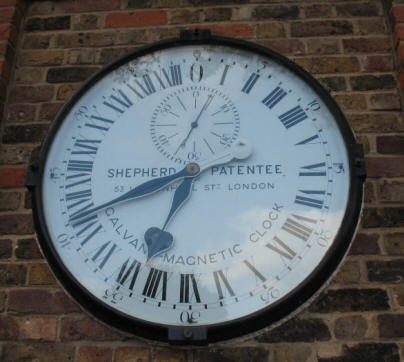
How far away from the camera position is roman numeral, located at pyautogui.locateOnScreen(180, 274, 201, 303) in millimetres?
2314

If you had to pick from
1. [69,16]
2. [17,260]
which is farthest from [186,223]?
[69,16]

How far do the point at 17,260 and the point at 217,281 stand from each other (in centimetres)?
89

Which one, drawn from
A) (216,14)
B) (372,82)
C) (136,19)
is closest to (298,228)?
(372,82)

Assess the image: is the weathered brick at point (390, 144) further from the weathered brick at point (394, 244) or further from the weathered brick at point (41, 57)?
the weathered brick at point (41, 57)

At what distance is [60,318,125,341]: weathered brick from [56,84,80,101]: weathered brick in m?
1.13

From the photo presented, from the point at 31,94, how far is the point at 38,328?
1202 mm

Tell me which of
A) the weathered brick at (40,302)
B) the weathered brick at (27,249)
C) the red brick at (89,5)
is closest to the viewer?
the weathered brick at (40,302)

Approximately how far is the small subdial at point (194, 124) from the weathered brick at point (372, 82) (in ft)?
2.00

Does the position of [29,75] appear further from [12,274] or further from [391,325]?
[391,325]

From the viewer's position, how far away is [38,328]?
2.38 m

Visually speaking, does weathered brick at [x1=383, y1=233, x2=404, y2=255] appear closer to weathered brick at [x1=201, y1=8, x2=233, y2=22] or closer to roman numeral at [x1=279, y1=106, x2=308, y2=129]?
roman numeral at [x1=279, y1=106, x2=308, y2=129]

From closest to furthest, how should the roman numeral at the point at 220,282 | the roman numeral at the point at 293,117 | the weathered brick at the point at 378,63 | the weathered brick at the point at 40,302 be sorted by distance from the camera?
the roman numeral at the point at 220,282 < the weathered brick at the point at 40,302 < the roman numeral at the point at 293,117 < the weathered brick at the point at 378,63

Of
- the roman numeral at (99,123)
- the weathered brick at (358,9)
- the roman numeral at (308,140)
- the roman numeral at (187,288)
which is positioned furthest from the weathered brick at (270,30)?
the roman numeral at (187,288)

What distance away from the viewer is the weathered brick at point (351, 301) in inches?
91.2
